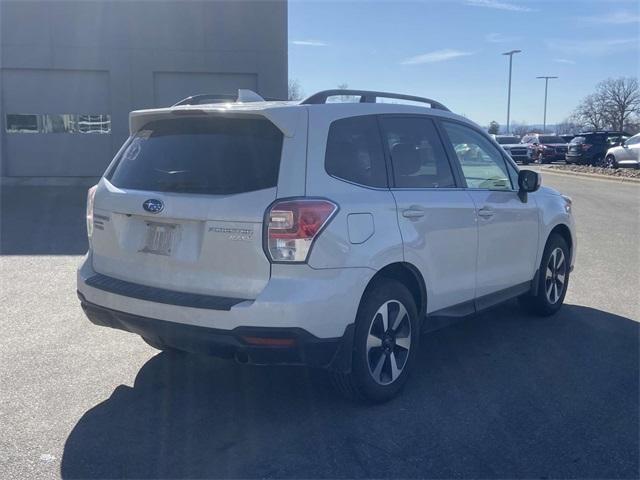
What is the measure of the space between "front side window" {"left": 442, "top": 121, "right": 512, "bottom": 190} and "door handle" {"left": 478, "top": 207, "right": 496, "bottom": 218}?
0.63 feet

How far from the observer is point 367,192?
14.1 ft

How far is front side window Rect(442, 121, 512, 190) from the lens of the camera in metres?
5.38

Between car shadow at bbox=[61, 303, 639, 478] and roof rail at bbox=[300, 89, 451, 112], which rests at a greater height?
roof rail at bbox=[300, 89, 451, 112]

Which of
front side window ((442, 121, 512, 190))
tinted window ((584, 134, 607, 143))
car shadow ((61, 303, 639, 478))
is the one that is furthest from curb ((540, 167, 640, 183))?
car shadow ((61, 303, 639, 478))

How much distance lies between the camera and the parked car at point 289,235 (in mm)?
3871

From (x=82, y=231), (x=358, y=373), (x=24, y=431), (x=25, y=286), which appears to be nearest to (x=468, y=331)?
(x=358, y=373)

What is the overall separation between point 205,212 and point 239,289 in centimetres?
47

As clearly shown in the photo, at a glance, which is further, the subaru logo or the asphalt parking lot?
the subaru logo

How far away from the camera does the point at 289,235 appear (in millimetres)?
3850

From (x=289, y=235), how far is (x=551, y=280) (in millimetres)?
3597

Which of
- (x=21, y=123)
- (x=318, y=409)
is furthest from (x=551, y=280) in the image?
(x=21, y=123)

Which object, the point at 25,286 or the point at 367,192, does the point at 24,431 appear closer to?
the point at 367,192

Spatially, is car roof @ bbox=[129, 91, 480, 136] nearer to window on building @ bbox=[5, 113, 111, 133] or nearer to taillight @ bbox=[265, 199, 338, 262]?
taillight @ bbox=[265, 199, 338, 262]

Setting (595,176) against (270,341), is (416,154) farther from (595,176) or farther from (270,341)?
(595,176)
